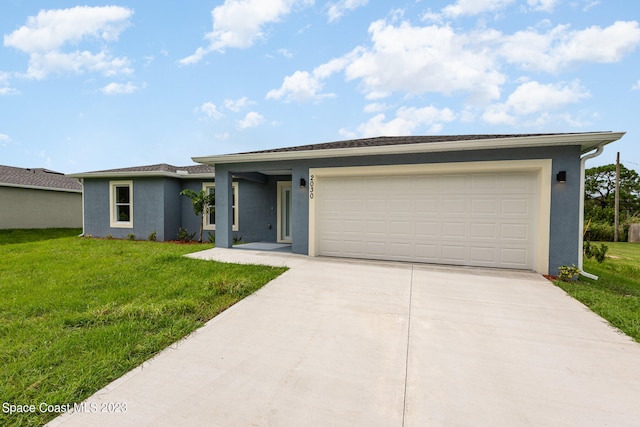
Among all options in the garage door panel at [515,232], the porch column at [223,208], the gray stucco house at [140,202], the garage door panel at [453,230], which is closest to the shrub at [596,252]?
the garage door panel at [515,232]

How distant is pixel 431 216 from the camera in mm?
6703

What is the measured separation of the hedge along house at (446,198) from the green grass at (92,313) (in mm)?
2416

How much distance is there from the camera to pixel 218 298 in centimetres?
430

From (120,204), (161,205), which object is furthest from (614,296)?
(120,204)

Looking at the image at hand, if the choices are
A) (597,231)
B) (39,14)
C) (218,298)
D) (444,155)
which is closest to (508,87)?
(444,155)

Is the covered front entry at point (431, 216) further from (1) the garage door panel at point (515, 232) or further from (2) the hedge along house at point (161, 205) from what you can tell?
(2) the hedge along house at point (161, 205)

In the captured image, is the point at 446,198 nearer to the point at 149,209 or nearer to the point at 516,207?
the point at 516,207

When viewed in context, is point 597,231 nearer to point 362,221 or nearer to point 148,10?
point 362,221

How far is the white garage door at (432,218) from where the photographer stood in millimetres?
6168

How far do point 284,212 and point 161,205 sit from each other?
4.78 meters

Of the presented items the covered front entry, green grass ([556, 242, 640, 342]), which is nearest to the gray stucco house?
the covered front entry

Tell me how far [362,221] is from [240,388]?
18.0 feet

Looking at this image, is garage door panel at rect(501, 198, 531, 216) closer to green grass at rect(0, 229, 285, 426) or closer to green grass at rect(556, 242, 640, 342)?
green grass at rect(556, 242, 640, 342)

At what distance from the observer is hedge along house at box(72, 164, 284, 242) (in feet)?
34.3
